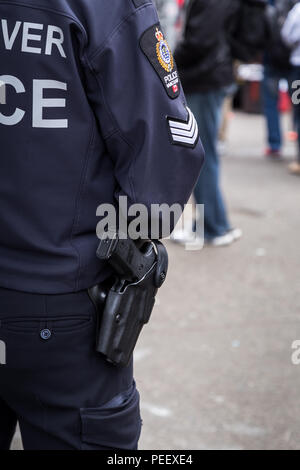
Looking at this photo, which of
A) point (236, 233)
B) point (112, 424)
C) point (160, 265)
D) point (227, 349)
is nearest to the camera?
point (112, 424)

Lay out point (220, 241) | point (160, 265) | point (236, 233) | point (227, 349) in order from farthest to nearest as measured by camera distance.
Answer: point (236, 233), point (220, 241), point (227, 349), point (160, 265)

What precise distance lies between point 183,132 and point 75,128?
275 mm

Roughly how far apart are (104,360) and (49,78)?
0.68m

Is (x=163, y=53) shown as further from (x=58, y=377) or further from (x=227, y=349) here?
(x=227, y=349)

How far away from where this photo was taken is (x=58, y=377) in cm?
163

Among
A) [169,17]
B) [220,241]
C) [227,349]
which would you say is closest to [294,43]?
[169,17]

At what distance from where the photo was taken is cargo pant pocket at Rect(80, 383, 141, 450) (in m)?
1.64

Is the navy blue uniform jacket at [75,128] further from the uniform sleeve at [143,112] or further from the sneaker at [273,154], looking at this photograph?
the sneaker at [273,154]

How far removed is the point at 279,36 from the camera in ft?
22.6

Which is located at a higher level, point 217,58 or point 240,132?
point 217,58

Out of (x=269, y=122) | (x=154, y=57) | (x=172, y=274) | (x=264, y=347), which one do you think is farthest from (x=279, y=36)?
(x=154, y=57)

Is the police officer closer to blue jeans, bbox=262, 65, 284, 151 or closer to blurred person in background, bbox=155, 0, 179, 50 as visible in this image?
blurred person in background, bbox=155, 0, 179, 50

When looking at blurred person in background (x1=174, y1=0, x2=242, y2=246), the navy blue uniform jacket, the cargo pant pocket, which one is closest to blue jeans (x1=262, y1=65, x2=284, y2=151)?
blurred person in background (x1=174, y1=0, x2=242, y2=246)

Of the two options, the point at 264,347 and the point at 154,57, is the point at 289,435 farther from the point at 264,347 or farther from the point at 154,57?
the point at 154,57
